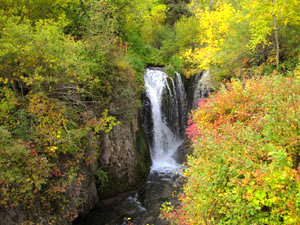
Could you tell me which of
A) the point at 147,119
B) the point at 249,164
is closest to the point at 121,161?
the point at 147,119

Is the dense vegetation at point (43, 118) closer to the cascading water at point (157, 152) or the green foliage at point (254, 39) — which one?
the cascading water at point (157, 152)

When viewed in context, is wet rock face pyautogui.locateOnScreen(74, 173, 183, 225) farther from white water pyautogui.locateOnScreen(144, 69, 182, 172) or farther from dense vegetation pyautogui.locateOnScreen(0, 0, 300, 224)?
white water pyautogui.locateOnScreen(144, 69, 182, 172)

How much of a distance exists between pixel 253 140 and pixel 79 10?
9.07m

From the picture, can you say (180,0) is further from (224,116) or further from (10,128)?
(10,128)

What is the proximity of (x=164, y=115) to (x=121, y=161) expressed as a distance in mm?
5068

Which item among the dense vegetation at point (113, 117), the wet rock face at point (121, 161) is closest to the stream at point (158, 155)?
the wet rock face at point (121, 161)

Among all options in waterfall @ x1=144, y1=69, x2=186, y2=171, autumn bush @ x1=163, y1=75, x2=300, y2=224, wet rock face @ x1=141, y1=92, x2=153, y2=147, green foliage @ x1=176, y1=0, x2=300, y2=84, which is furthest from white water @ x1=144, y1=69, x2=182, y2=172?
autumn bush @ x1=163, y1=75, x2=300, y2=224

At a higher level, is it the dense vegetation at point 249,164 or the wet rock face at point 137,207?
the dense vegetation at point 249,164

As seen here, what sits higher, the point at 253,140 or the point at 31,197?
the point at 253,140

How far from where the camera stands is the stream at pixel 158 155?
22.9ft

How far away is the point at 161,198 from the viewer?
797cm

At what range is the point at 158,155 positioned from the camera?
11.8 metres

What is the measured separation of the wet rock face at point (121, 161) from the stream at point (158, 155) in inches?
14.3

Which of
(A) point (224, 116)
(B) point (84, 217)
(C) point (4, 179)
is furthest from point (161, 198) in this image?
(C) point (4, 179)
